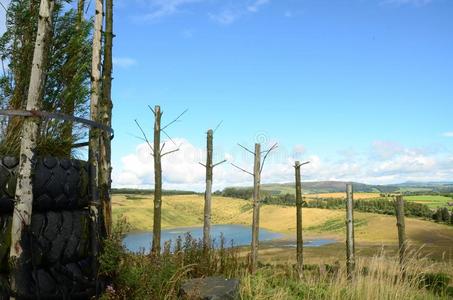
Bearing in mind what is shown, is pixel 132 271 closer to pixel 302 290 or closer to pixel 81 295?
pixel 81 295

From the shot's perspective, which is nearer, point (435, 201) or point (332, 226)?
point (332, 226)

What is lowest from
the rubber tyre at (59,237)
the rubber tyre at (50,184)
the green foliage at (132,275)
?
the green foliage at (132,275)

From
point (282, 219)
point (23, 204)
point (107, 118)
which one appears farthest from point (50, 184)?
point (282, 219)

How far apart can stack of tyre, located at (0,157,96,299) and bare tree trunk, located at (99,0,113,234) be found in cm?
96

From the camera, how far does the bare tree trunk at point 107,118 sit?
269 inches

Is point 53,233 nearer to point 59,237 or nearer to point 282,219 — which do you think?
point 59,237

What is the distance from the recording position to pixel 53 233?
430cm

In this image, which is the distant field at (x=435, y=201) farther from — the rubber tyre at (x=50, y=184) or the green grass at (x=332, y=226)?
the rubber tyre at (x=50, y=184)

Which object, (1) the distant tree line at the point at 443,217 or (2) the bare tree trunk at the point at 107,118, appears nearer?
(2) the bare tree trunk at the point at 107,118

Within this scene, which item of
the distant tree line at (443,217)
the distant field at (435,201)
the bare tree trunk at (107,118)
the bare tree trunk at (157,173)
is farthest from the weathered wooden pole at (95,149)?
the distant field at (435,201)

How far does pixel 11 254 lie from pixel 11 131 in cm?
147

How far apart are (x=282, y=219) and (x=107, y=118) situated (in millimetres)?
82219

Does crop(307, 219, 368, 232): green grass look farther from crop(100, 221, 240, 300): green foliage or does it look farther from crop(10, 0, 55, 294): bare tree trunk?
crop(10, 0, 55, 294): bare tree trunk

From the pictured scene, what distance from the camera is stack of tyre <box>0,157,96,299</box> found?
4.05m
